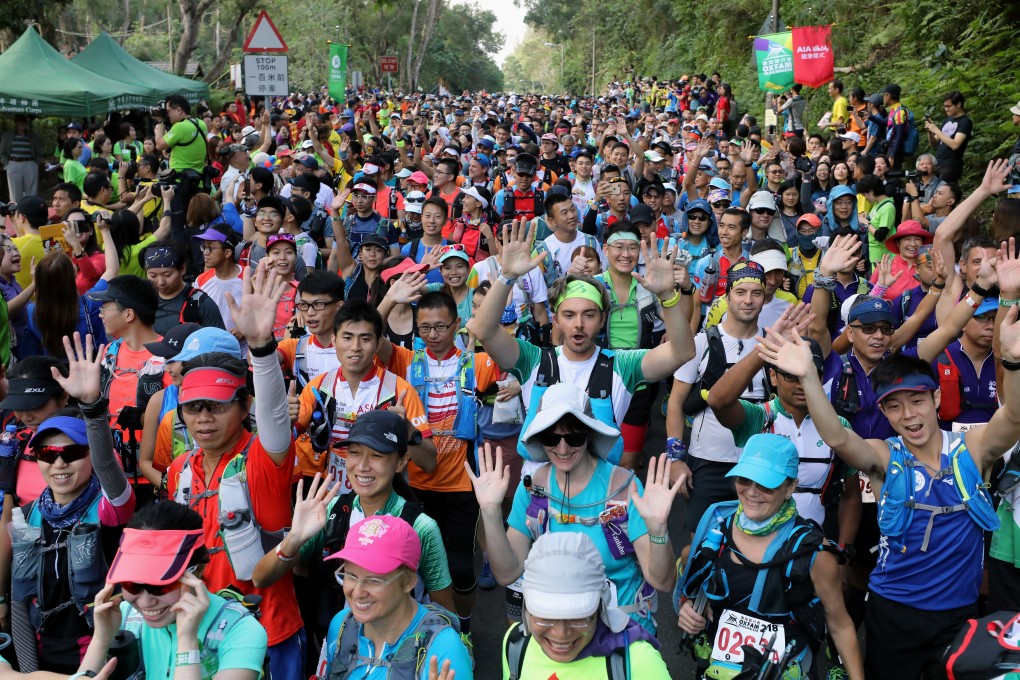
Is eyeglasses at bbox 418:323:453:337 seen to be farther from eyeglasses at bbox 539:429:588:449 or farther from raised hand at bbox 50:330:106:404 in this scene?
raised hand at bbox 50:330:106:404

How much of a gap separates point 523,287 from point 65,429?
4180mm

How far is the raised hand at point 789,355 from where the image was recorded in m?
3.94

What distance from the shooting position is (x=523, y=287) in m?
7.55

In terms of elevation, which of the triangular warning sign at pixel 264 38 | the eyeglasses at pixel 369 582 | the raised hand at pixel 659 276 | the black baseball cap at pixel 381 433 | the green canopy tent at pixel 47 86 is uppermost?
the triangular warning sign at pixel 264 38

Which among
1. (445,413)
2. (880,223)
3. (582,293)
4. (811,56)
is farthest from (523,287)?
(811,56)

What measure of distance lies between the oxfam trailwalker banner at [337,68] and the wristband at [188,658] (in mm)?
25852

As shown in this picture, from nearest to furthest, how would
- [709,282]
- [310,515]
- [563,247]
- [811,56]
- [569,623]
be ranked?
[569,623] → [310,515] → [709,282] → [563,247] → [811,56]

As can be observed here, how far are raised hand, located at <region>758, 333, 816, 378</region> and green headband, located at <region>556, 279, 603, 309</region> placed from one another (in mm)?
977

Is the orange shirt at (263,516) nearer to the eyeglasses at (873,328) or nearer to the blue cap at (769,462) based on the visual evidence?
the blue cap at (769,462)

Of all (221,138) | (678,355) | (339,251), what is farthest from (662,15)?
(678,355)

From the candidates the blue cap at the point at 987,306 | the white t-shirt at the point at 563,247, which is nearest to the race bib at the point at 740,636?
the blue cap at the point at 987,306

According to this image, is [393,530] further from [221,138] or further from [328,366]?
[221,138]

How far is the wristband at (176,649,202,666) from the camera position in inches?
117

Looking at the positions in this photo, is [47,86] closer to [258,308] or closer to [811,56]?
[811,56]
